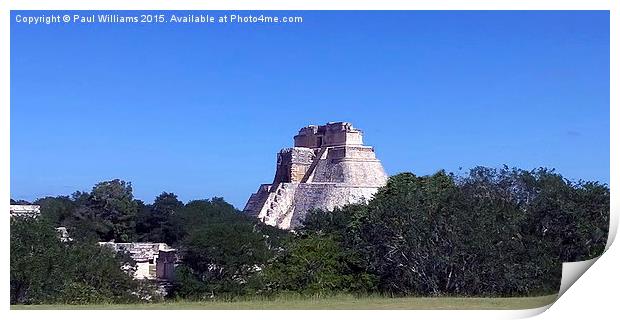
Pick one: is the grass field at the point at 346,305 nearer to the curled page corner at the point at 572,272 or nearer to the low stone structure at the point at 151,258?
the curled page corner at the point at 572,272

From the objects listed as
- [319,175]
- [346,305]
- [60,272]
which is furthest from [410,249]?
[319,175]

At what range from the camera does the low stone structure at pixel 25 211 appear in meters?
6.95

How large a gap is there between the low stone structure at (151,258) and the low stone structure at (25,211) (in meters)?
0.73

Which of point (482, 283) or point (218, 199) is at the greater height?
point (218, 199)

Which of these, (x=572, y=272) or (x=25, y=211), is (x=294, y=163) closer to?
(x=25, y=211)

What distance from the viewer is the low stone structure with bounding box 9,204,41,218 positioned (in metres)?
6.95

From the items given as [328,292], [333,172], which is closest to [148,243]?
[328,292]

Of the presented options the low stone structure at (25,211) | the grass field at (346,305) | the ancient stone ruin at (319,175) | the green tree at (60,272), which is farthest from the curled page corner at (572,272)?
the ancient stone ruin at (319,175)

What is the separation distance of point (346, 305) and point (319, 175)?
14.1m

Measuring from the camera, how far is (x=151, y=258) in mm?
7918
